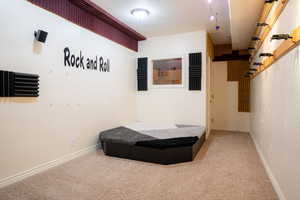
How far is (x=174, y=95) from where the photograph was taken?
466 centimetres

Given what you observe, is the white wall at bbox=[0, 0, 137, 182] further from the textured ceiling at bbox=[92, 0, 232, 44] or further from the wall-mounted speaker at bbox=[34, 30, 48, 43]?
the textured ceiling at bbox=[92, 0, 232, 44]

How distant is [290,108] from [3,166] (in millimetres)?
3068

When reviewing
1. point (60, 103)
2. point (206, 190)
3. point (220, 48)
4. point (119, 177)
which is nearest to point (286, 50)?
point (206, 190)

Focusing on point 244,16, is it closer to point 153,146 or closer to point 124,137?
point 153,146

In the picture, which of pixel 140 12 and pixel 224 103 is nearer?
pixel 140 12

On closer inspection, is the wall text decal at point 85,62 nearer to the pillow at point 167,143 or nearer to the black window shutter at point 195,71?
the pillow at point 167,143

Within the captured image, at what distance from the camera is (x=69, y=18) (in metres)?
2.96

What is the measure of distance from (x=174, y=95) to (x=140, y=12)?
7.04 feet

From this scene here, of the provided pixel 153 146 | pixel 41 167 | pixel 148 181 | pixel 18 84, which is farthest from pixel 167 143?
pixel 18 84

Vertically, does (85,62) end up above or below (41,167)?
above

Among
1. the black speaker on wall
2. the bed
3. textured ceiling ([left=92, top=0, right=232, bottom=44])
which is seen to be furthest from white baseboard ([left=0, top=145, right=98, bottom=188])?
textured ceiling ([left=92, top=0, right=232, bottom=44])

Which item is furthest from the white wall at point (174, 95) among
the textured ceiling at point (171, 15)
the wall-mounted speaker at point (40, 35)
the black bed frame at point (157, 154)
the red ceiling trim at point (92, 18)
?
the wall-mounted speaker at point (40, 35)

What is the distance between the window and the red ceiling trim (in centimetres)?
91

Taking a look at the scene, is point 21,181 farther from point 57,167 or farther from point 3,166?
point 57,167
